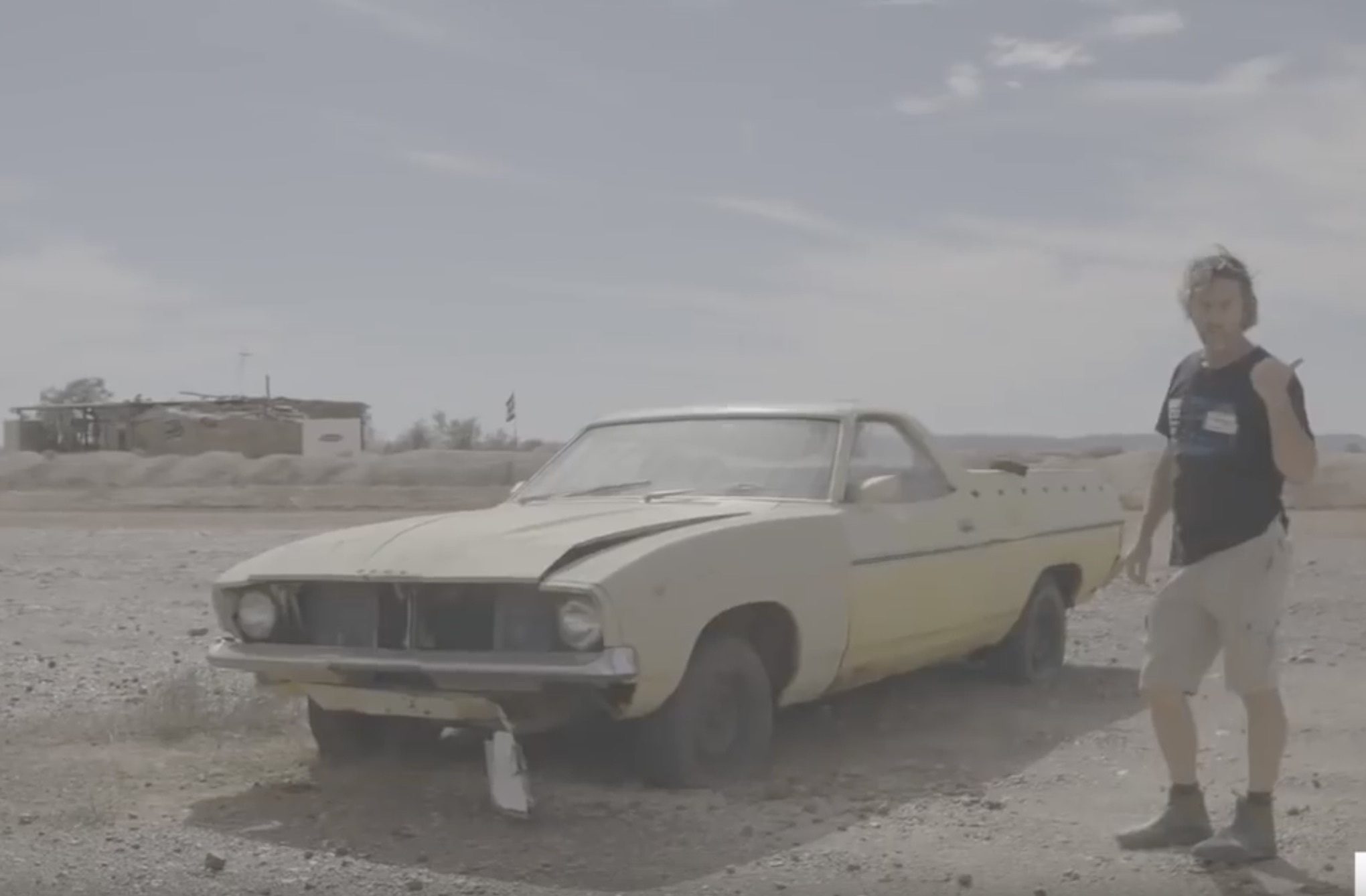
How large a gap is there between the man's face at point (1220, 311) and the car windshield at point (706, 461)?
7.19 feet

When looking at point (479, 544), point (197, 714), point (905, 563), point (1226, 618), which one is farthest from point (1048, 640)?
point (197, 714)

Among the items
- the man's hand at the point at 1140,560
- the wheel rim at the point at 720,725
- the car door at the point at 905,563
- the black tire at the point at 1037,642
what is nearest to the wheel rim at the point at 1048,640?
the black tire at the point at 1037,642

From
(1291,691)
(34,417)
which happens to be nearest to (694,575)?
(1291,691)

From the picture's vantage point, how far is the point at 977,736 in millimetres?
7223

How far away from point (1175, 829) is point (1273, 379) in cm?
141

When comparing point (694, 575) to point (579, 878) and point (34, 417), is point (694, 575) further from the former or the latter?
point (34, 417)

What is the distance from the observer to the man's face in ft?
16.3

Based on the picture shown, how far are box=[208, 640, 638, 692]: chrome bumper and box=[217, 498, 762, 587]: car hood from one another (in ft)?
0.87

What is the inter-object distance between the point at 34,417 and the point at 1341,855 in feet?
168

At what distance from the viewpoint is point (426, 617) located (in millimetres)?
5832

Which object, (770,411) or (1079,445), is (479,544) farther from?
(1079,445)

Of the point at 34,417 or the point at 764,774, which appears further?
the point at 34,417

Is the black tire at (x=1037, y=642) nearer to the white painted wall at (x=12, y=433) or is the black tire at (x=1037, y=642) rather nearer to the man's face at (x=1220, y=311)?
the man's face at (x=1220, y=311)

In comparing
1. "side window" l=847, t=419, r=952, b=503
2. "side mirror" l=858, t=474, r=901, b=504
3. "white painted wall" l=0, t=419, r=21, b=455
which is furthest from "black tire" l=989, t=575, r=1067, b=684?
"white painted wall" l=0, t=419, r=21, b=455
